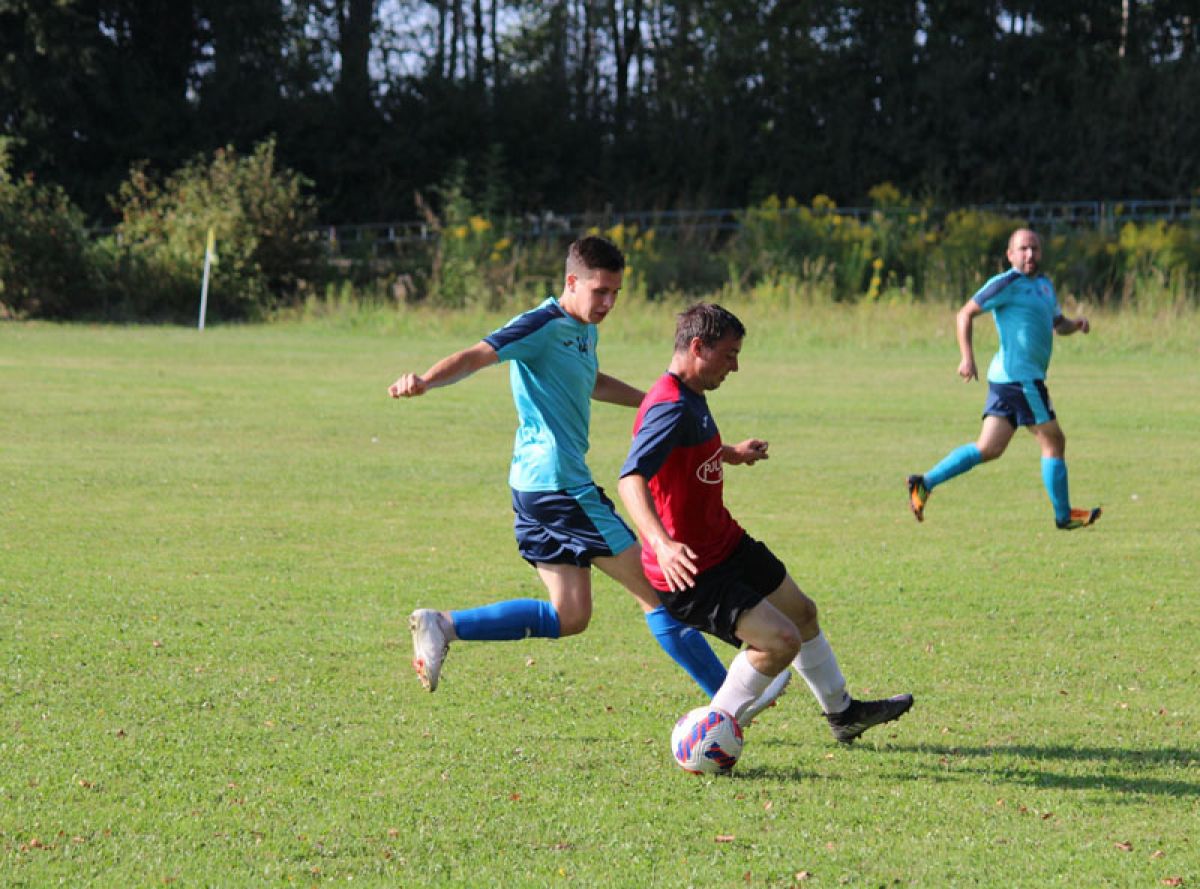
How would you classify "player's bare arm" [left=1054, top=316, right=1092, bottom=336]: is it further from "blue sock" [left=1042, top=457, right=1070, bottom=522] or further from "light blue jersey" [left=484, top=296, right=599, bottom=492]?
"light blue jersey" [left=484, top=296, right=599, bottom=492]

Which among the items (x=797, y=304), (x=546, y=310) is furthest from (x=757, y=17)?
(x=546, y=310)

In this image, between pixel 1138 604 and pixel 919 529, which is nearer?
pixel 1138 604

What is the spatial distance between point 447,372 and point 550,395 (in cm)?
60

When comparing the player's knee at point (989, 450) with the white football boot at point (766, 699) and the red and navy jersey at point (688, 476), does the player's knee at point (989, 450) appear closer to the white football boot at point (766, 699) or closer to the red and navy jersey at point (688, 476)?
the white football boot at point (766, 699)

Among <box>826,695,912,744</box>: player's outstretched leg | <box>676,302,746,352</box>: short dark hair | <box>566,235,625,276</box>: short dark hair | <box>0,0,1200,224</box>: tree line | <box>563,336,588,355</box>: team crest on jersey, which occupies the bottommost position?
<box>826,695,912,744</box>: player's outstretched leg

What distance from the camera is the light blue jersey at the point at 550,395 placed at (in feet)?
19.0

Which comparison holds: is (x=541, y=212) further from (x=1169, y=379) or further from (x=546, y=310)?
(x=546, y=310)

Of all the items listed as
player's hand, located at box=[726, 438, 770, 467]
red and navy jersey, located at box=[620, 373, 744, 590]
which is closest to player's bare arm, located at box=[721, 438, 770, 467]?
player's hand, located at box=[726, 438, 770, 467]

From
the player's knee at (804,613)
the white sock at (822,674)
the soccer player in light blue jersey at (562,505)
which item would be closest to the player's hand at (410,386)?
the soccer player in light blue jersey at (562,505)

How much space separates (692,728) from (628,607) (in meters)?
2.80

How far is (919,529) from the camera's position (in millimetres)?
10539

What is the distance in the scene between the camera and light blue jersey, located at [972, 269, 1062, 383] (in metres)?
10.8

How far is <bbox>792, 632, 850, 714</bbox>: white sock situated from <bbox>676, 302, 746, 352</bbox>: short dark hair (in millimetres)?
1114

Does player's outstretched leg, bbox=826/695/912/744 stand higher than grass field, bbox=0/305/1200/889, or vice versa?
player's outstretched leg, bbox=826/695/912/744
